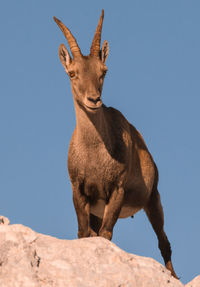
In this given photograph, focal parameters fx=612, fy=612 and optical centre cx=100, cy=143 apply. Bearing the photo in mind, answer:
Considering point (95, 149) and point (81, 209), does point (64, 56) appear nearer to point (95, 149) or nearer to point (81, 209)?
point (95, 149)

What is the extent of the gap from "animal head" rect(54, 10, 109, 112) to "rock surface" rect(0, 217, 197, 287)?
3.50 m

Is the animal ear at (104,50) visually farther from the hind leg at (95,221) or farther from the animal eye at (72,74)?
the hind leg at (95,221)

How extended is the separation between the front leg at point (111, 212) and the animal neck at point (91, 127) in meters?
0.95

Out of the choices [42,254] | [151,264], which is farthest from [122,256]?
[42,254]

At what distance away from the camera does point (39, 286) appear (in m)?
6.16

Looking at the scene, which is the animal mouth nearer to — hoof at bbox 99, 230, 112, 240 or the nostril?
the nostril

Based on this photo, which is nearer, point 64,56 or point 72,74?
point 72,74

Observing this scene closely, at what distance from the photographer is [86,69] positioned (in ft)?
34.3

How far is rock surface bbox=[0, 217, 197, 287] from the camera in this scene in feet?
20.5

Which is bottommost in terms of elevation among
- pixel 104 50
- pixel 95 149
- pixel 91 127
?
pixel 95 149

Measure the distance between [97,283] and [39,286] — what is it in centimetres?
63

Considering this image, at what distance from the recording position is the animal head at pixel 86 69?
10.0 metres

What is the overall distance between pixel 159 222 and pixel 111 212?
2.93 m

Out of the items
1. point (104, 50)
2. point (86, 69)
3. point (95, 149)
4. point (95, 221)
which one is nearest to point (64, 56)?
point (104, 50)
